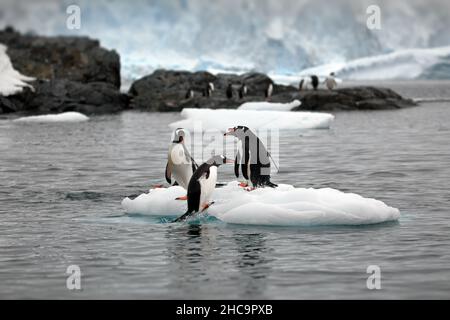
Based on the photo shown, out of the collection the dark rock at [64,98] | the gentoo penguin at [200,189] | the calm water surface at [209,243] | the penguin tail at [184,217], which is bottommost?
the calm water surface at [209,243]

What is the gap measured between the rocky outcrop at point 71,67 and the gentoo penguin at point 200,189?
1888 inches

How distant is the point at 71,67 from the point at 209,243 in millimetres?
59382

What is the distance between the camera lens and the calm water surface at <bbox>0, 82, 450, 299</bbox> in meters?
10.0

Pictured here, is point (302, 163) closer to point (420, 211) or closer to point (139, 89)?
point (420, 211)

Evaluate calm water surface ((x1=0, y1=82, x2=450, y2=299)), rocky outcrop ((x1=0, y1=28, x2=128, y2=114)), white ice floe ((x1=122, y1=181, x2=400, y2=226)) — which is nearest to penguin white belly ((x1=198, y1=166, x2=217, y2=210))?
white ice floe ((x1=122, y1=181, x2=400, y2=226))

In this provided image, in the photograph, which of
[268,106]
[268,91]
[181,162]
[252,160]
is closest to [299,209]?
[252,160]

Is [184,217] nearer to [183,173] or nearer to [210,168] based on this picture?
[210,168]

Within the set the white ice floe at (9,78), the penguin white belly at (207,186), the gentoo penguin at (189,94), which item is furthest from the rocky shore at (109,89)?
the penguin white belly at (207,186)

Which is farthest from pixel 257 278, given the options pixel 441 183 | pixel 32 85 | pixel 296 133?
pixel 32 85

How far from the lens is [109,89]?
63812mm

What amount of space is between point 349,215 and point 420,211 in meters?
2.42

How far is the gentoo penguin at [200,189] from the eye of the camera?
1381 cm

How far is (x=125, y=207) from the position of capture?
1537 centimetres

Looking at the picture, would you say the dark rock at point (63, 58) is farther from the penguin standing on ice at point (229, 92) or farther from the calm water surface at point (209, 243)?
the calm water surface at point (209, 243)
